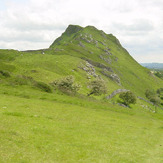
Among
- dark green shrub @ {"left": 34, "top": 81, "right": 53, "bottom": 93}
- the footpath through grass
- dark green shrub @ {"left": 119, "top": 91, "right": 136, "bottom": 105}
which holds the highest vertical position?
dark green shrub @ {"left": 34, "top": 81, "right": 53, "bottom": 93}

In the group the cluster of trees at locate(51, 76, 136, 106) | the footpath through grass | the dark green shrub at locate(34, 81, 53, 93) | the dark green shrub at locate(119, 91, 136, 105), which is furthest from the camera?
the dark green shrub at locate(119, 91, 136, 105)

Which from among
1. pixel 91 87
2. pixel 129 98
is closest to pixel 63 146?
pixel 91 87

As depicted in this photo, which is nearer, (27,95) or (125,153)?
(125,153)

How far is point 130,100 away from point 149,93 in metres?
71.6

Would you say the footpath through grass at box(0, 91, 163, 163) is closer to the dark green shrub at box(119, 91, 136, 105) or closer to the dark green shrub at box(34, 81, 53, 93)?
the dark green shrub at box(34, 81, 53, 93)

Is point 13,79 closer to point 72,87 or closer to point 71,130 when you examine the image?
point 72,87

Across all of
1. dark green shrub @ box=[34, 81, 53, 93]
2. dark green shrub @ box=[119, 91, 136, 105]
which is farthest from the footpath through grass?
dark green shrub @ box=[119, 91, 136, 105]

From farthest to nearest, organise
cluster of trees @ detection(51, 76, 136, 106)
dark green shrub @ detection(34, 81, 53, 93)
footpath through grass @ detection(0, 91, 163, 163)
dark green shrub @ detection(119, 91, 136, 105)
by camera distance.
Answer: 1. dark green shrub @ detection(119, 91, 136, 105)
2. cluster of trees @ detection(51, 76, 136, 106)
3. dark green shrub @ detection(34, 81, 53, 93)
4. footpath through grass @ detection(0, 91, 163, 163)

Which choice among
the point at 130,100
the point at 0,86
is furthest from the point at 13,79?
the point at 130,100

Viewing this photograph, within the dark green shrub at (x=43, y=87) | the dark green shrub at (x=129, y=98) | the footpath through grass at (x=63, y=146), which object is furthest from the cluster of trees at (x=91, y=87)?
the footpath through grass at (x=63, y=146)

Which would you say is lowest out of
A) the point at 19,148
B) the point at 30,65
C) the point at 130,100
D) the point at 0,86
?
the point at 130,100

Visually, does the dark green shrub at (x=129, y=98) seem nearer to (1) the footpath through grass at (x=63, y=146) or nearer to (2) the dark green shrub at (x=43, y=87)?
(2) the dark green shrub at (x=43, y=87)

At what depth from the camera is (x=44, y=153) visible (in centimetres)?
1585

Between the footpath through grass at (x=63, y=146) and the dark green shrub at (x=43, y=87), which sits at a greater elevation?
the dark green shrub at (x=43, y=87)
